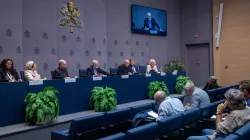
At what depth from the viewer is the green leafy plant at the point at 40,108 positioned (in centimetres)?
395

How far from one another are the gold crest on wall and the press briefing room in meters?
0.03

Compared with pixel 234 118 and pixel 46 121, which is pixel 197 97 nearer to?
pixel 234 118

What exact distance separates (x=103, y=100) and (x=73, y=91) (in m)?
0.63

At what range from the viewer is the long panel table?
4.00m

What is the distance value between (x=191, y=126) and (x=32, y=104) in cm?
251

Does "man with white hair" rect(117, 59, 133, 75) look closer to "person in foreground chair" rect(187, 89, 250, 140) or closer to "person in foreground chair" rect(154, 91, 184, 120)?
"person in foreground chair" rect(154, 91, 184, 120)

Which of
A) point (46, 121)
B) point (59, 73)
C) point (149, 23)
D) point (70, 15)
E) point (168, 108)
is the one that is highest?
point (149, 23)

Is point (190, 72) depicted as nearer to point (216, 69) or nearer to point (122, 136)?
point (216, 69)

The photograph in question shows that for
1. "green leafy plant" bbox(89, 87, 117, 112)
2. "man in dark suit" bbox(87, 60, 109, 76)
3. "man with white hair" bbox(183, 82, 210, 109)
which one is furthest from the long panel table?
"man with white hair" bbox(183, 82, 210, 109)

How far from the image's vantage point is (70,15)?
25.1 ft

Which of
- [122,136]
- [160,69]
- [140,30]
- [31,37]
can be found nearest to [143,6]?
[140,30]

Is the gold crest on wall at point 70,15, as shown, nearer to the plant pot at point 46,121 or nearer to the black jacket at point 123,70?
the black jacket at point 123,70

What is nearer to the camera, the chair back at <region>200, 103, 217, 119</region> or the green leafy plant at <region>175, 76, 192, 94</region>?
the chair back at <region>200, 103, 217, 119</region>

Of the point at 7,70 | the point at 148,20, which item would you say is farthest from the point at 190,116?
the point at 148,20
